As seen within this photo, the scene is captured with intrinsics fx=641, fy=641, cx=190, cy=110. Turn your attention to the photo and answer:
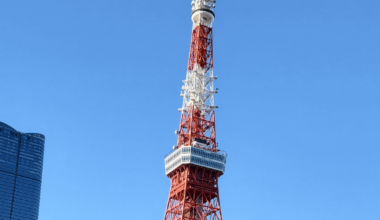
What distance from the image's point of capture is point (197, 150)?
151 m

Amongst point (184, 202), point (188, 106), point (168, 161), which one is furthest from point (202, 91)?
point (184, 202)

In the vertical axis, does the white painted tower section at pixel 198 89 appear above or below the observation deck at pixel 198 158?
above

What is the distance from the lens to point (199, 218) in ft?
486

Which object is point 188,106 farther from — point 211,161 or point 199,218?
point 199,218

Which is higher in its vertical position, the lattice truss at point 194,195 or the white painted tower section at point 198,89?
the white painted tower section at point 198,89

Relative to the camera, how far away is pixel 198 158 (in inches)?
5935

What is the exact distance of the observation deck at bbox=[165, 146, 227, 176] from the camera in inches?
5915

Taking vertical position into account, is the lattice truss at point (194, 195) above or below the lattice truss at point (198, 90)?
below

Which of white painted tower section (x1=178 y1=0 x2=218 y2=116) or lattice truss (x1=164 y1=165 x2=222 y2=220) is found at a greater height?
white painted tower section (x1=178 y1=0 x2=218 y2=116)

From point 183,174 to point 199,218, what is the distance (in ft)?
36.9

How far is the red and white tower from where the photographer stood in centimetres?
14988

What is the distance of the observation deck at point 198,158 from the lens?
150250mm

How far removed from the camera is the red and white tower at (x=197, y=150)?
150 metres

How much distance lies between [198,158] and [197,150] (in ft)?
6.27
